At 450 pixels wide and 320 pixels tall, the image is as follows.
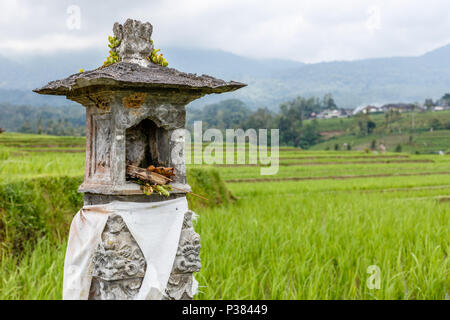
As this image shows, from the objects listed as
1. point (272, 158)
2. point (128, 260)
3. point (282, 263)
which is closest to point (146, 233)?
point (128, 260)

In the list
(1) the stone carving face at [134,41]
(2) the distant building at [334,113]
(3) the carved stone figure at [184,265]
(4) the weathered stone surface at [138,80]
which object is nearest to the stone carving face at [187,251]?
(3) the carved stone figure at [184,265]

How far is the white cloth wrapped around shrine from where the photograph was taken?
224 cm

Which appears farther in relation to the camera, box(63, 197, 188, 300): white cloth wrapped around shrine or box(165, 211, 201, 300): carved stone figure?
box(165, 211, 201, 300): carved stone figure

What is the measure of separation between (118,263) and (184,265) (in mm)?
363

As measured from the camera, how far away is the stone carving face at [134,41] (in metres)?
2.39

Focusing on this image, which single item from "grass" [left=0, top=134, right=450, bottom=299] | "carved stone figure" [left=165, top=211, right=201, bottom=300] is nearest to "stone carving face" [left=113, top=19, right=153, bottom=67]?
"carved stone figure" [left=165, top=211, right=201, bottom=300]

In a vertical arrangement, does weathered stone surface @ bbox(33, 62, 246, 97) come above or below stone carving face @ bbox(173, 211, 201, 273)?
above

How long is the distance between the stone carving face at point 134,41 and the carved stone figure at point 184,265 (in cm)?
88

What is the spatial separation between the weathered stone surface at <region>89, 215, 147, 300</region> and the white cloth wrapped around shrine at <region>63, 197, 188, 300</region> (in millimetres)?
28

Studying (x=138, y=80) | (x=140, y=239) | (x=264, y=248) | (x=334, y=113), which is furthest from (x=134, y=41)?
(x=334, y=113)

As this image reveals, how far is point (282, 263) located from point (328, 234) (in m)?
1.11

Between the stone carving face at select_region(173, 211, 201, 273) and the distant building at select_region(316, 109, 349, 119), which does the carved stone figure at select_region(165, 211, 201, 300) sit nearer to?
the stone carving face at select_region(173, 211, 201, 273)

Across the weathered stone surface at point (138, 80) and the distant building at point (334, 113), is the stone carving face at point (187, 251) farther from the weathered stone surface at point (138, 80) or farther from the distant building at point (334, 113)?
the distant building at point (334, 113)
